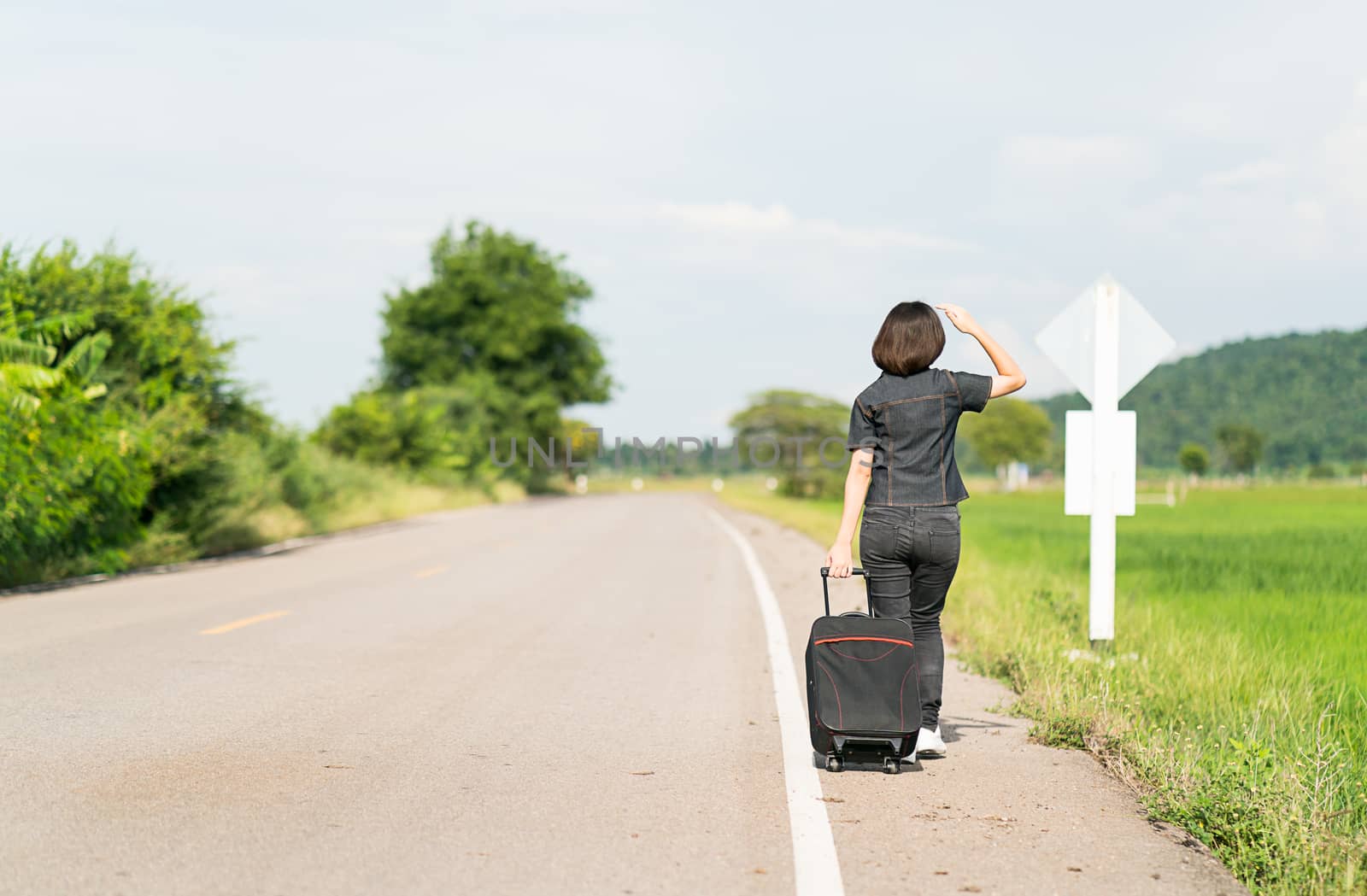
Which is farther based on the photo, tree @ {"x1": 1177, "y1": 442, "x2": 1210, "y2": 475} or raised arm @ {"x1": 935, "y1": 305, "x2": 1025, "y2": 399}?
tree @ {"x1": 1177, "y1": 442, "x2": 1210, "y2": 475}

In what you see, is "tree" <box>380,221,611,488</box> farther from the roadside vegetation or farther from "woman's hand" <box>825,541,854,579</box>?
"woman's hand" <box>825,541,854,579</box>

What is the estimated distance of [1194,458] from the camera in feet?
107

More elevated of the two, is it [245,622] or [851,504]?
[851,504]

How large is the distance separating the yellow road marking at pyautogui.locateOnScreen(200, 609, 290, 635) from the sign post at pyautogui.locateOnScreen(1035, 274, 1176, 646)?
278 inches

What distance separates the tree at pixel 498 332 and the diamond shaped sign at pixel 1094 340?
193ft

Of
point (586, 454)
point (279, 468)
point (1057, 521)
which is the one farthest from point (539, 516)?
Answer: point (586, 454)

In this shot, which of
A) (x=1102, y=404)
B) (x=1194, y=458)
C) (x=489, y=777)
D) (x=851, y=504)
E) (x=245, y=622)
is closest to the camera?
(x=489, y=777)

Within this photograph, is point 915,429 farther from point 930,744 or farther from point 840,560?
point 930,744

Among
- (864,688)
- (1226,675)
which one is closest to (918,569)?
(864,688)

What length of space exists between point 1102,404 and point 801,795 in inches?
172

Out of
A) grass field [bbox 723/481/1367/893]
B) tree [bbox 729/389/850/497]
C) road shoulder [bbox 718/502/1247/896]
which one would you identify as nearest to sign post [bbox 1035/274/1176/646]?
grass field [bbox 723/481/1367/893]

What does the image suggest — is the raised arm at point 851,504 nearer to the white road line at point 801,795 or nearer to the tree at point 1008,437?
the white road line at point 801,795

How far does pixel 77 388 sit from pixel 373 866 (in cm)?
1279

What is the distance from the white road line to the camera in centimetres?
431
